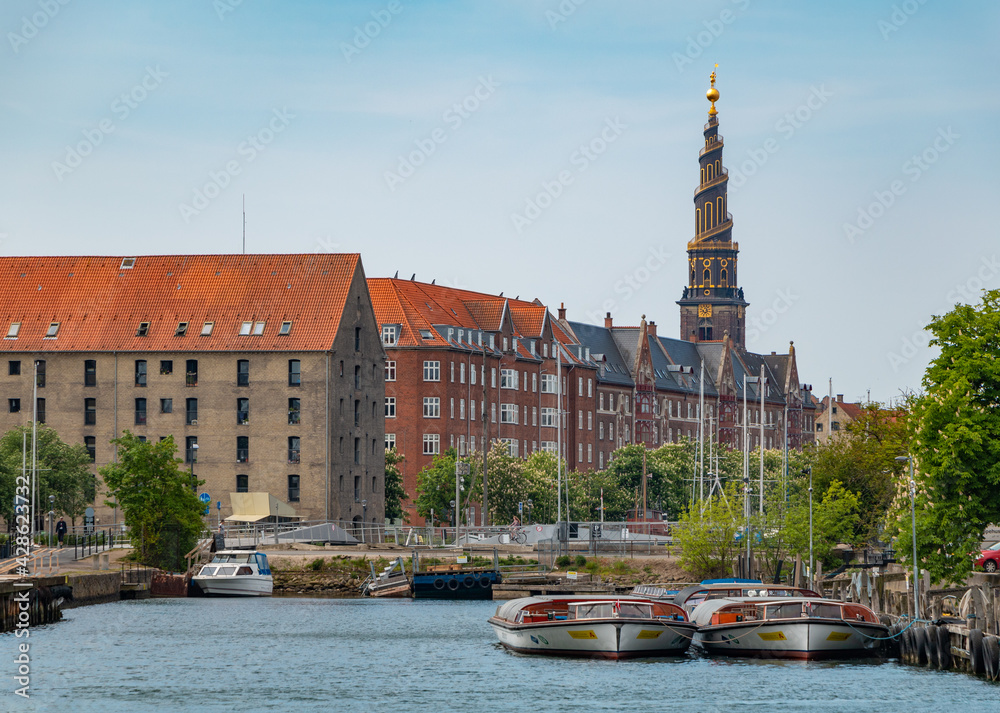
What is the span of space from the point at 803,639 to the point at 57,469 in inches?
2287

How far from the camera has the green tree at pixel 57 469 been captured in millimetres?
100625

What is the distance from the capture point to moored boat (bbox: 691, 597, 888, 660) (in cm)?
5700

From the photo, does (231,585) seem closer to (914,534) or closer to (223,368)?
(223,368)

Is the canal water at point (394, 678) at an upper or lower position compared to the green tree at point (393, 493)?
lower

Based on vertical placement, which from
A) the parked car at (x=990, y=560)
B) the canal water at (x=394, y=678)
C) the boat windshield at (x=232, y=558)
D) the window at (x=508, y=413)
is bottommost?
the canal water at (x=394, y=678)

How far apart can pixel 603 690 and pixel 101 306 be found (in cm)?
7771

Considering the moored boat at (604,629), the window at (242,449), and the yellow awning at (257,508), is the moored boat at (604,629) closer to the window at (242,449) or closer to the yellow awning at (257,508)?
the yellow awning at (257,508)

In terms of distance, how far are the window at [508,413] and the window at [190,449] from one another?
41896mm

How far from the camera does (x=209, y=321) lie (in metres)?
117

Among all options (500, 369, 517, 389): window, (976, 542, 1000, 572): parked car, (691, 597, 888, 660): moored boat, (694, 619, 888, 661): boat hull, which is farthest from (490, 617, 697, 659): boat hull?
(500, 369, 517, 389): window

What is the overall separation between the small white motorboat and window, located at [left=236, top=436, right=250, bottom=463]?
71.2 ft

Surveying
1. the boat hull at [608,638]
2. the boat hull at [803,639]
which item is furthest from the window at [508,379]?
the boat hull at [803,639]

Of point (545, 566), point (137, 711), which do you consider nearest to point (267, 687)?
point (137, 711)

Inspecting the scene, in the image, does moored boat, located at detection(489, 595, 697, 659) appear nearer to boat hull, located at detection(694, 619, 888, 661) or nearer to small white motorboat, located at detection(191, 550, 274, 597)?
boat hull, located at detection(694, 619, 888, 661)
